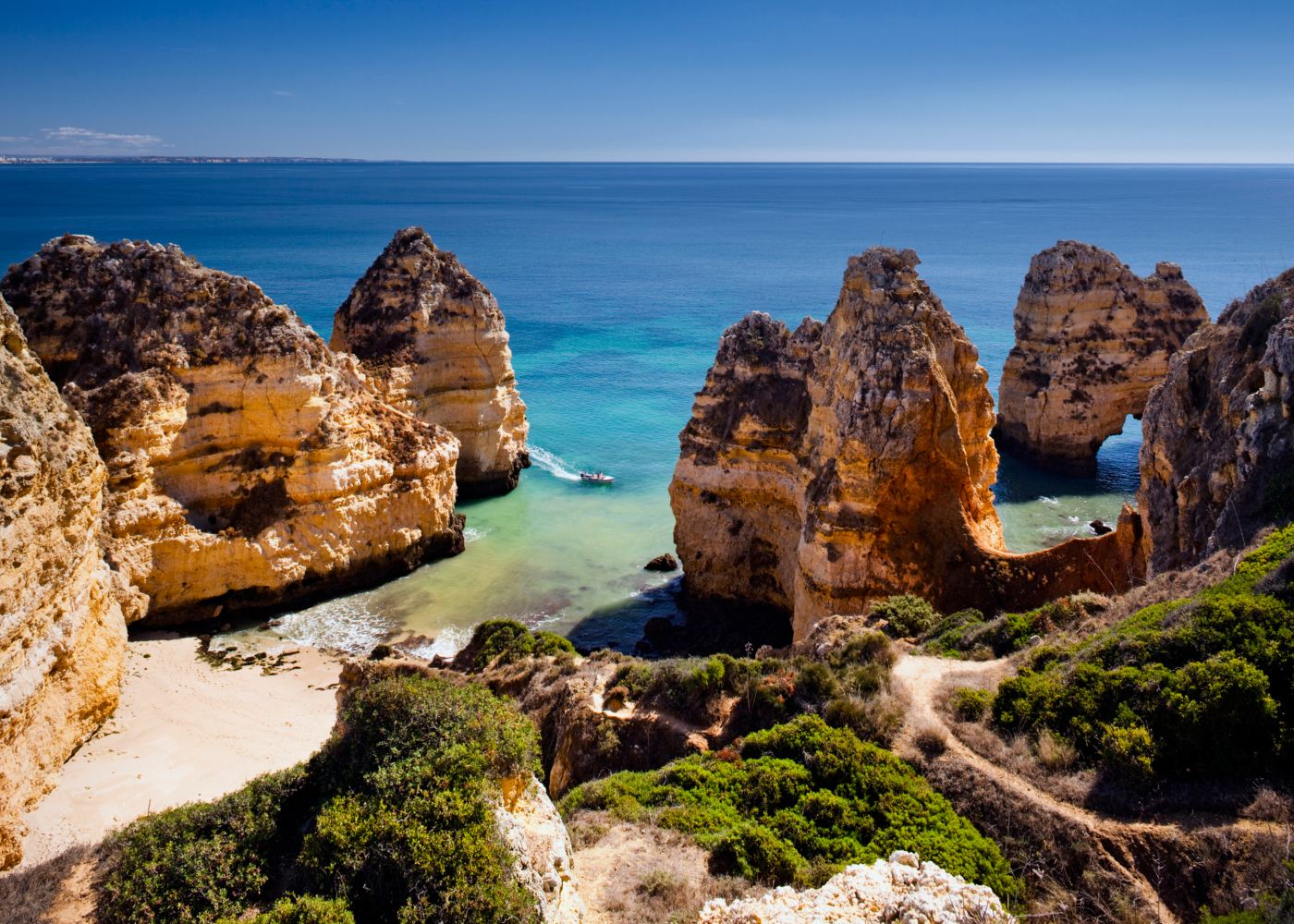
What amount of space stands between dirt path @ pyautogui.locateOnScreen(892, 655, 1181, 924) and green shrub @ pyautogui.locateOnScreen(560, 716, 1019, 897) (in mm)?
784

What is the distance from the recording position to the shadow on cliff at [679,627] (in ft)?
82.5

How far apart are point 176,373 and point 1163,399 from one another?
82.2 feet

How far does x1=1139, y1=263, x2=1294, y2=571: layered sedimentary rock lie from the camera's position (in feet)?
51.9

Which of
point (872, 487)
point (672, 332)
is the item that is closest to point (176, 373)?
point (872, 487)

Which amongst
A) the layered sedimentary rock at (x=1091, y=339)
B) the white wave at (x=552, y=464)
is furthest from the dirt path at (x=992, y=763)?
the layered sedimentary rock at (x=1091, y=339)

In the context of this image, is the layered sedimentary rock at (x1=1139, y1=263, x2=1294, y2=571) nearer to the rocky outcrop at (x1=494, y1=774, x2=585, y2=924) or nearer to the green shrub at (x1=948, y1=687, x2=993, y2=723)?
→ the green shrub at (x1=948, y1=687, x2=993, y2=723)

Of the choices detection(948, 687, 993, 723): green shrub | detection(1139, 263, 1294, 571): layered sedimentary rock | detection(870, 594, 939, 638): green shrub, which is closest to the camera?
detection(948, 687, 993, 723): green shrub

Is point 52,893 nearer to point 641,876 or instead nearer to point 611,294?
point 641,876

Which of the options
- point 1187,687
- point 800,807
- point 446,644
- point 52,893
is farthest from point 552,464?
point 1187,687

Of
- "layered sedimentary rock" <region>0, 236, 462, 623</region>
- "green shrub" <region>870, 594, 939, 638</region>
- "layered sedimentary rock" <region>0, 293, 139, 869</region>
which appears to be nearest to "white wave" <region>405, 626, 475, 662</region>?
"layered sedimentary rock" <region>0, 236, 462, 623</region>

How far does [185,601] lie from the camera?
1022 inches

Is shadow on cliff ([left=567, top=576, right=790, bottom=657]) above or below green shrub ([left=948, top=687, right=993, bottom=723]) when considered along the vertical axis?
below

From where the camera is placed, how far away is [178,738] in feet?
65.2

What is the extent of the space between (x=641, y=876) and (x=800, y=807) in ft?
7.88
